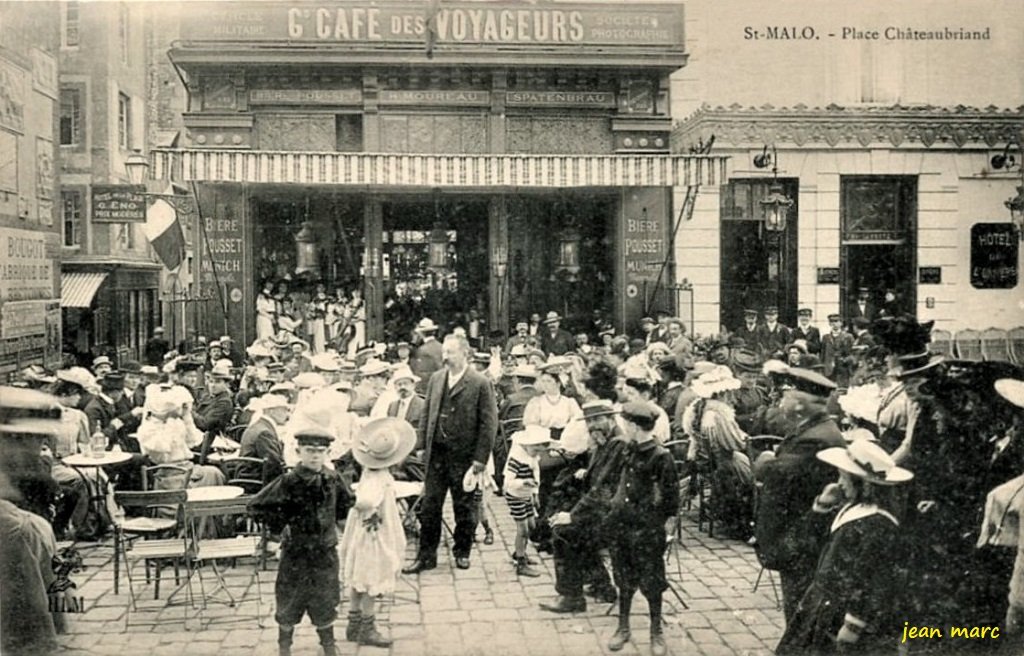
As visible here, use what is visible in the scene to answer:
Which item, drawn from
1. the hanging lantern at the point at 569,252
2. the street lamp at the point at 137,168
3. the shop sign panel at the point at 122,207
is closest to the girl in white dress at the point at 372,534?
the shop sign panel at the point at 122,207

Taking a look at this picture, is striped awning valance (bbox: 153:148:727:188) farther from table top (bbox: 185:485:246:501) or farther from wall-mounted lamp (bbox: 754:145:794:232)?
table top (bbox: 185:485:246:501)

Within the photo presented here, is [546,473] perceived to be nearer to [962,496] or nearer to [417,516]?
[417,516]

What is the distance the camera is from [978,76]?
930cm

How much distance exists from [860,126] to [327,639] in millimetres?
9720

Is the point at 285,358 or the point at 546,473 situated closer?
the point at 546,473

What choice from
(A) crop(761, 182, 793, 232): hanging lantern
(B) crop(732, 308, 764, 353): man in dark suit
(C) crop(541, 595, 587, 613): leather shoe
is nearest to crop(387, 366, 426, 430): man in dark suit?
(C) crop(541, 595, 587, 613): leather shoe

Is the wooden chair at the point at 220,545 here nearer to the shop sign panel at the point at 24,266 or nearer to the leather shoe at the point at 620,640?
the shop sign panel at the point at 24,266

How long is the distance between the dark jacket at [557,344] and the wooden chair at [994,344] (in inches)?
247

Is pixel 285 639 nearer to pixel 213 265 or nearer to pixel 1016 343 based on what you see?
pixel 1016 343

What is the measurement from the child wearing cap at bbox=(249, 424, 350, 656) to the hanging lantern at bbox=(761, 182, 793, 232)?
8.18 m

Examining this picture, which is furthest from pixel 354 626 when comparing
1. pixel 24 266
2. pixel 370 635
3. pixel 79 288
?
pixel 79 288

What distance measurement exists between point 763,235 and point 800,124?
1.65m

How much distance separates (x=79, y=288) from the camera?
18453 millimetres

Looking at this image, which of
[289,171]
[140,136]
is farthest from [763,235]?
[140,136]
